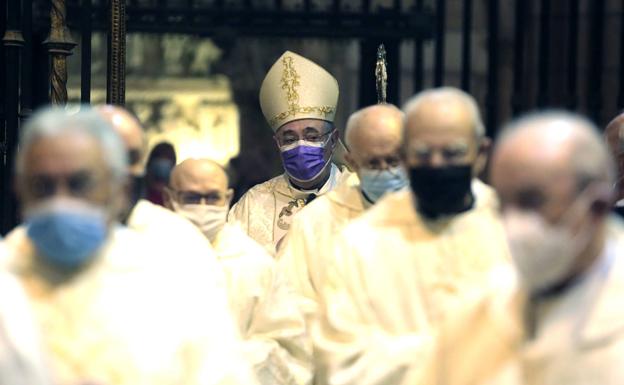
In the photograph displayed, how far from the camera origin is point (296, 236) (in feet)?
36.2

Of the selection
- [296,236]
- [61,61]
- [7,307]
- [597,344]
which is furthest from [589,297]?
[61,61]

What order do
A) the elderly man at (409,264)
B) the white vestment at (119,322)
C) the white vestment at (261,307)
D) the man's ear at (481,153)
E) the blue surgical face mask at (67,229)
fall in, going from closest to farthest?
the blue surgical face mask at (67,229)
the white vestment at (119,322)
the elderly man at (409,264)
the man's ear at (481,153)
the white vestment at (261,307)

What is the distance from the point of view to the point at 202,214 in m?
10.3

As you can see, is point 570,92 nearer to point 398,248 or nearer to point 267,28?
point 267,28

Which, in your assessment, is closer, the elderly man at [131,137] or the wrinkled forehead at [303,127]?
the elderly man at [131,137]

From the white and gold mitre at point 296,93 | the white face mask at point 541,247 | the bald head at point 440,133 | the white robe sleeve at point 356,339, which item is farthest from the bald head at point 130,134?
the white and gold mitre at point 296,93

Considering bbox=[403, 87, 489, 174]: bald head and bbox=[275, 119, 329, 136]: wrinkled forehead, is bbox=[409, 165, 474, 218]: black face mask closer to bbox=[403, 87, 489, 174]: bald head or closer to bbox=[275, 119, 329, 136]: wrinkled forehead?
bbox=[403, 87, 489, 174]: bald head

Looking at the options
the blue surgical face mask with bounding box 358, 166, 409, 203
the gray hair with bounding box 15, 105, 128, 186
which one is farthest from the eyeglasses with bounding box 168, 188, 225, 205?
the gray hair with bounding box 15, 105, 128, 186

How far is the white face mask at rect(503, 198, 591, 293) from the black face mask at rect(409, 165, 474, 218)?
1.64m

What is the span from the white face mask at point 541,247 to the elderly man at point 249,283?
3.88 m

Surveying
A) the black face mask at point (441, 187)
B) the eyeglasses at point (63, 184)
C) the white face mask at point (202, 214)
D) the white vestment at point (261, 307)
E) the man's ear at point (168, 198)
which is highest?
the eyeglasses at point (63, 184)

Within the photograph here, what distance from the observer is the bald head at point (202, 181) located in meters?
10.3

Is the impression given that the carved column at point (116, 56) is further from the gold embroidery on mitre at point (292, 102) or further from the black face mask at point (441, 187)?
the black face mask at point (441, 187)

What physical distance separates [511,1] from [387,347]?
846 centimetres
